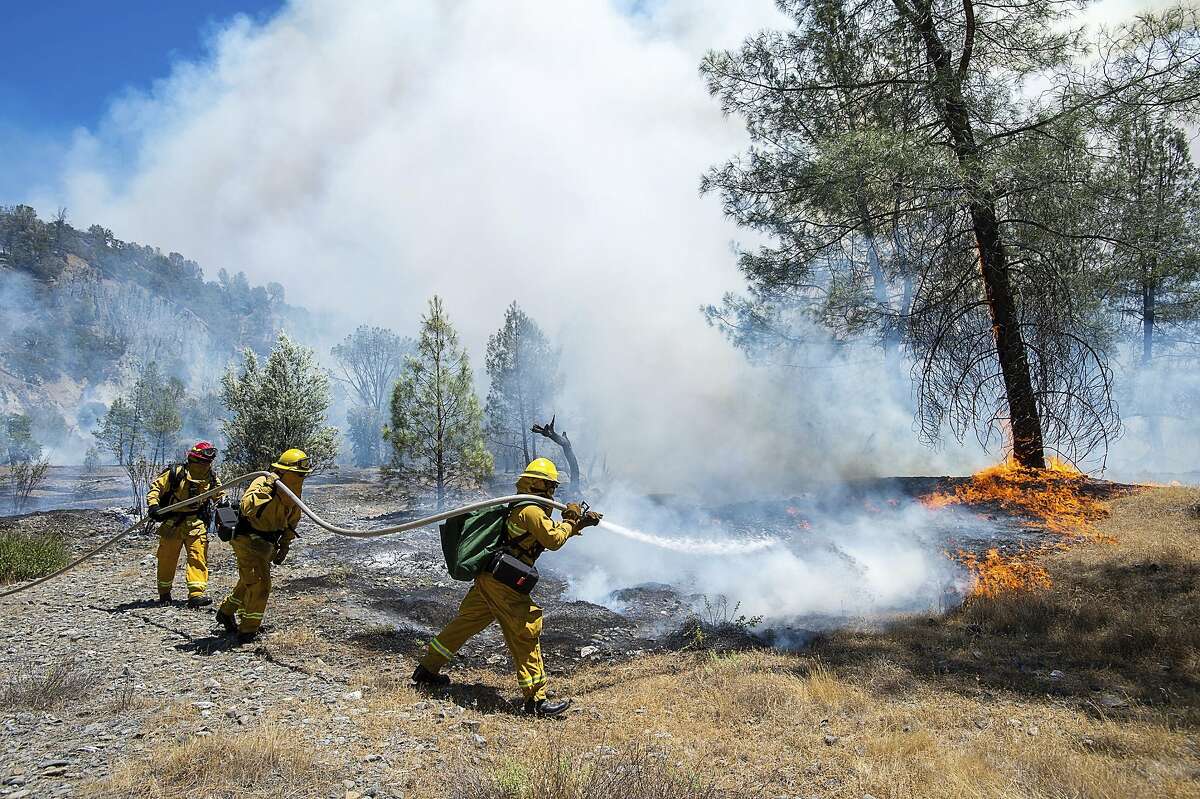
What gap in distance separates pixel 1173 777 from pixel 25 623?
911 cm

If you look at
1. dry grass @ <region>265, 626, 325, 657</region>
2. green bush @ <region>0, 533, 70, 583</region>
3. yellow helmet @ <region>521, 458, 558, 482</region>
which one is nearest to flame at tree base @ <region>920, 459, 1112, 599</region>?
yellow helmet @ <region>521, 458, 558, 482</region>

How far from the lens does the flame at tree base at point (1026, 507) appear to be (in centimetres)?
695

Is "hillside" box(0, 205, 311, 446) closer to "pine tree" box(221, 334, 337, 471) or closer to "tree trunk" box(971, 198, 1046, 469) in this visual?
"pine tree" box(221, 334, 337, 471)

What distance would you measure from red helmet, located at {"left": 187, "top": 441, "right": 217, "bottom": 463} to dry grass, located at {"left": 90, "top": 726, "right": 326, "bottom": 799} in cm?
462

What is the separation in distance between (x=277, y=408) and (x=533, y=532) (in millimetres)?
16208

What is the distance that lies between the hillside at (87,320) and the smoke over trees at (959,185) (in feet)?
225

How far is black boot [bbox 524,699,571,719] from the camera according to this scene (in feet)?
14.6

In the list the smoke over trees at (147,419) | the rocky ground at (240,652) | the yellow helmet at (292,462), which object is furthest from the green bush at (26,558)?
the smoke over trees at (147,419)

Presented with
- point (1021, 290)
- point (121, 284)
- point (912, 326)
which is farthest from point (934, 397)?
point (121, 284)

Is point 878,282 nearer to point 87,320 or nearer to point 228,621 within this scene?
point 228,621

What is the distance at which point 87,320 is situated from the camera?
72.9 m

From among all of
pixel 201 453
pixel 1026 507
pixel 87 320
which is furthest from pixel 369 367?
pixel 1026 507

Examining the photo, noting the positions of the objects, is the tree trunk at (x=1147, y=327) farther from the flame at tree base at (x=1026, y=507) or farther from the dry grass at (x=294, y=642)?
the dry grass at (x=294, y=642)

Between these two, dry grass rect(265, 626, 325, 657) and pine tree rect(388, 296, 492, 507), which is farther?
pine tree rect(388, 296, 492, 507)
